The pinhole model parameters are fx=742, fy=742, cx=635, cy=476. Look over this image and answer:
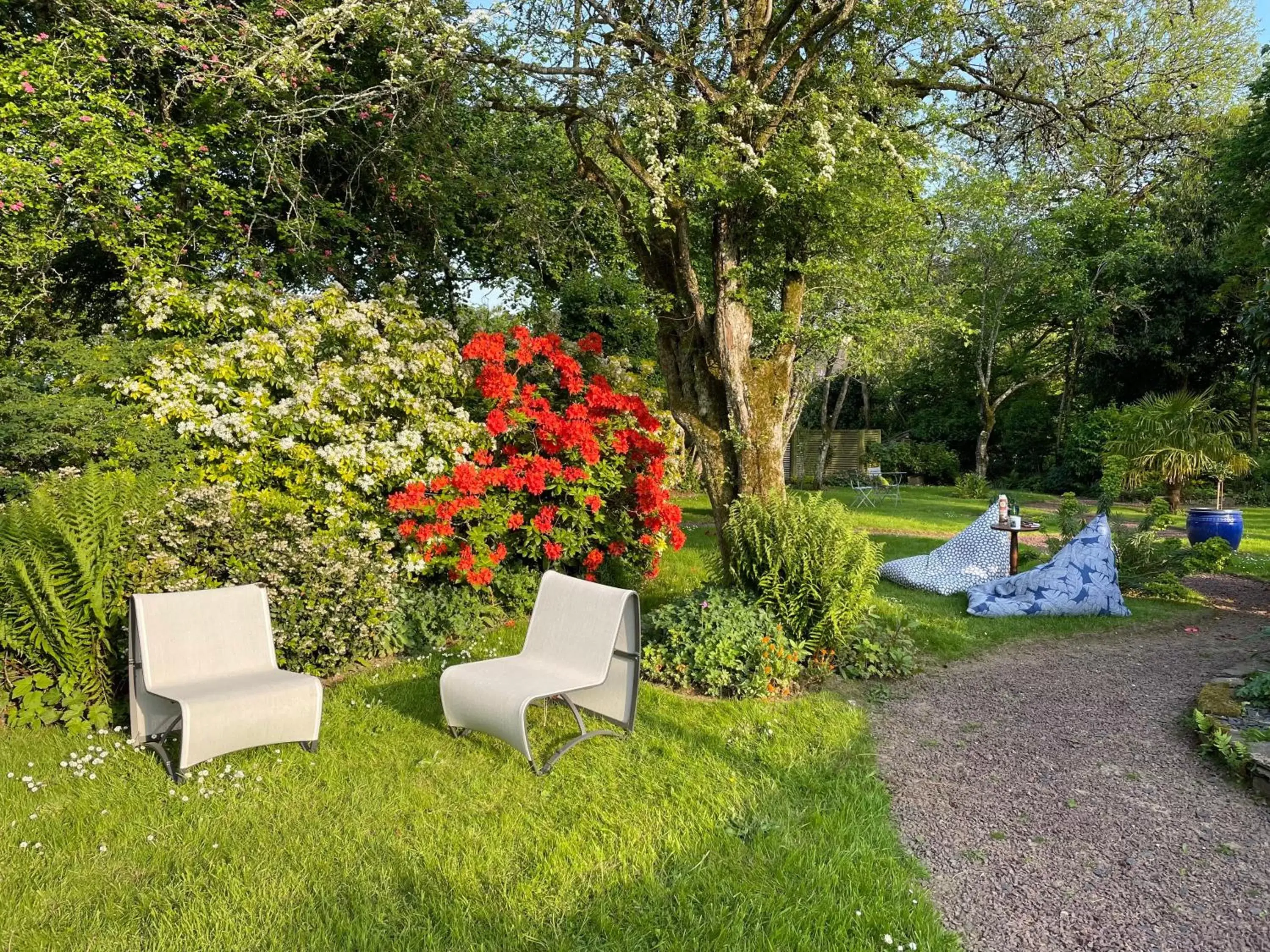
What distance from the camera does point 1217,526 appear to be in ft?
30.6

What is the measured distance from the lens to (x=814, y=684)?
498 cm

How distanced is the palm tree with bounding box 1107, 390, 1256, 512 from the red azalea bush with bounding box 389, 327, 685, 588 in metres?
9.68

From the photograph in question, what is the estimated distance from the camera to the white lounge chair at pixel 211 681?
3.46m

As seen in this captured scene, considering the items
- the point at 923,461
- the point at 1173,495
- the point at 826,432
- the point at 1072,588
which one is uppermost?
the point at 826,432

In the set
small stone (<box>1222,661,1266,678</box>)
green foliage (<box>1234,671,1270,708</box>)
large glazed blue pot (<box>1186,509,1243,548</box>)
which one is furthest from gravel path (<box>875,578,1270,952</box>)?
large glazed blue pot (<box>1186,509,1243,548</box>)

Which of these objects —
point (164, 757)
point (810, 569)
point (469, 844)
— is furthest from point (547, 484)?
point (469, 844)

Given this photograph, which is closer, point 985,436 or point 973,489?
point 973,489

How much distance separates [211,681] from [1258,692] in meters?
5.70

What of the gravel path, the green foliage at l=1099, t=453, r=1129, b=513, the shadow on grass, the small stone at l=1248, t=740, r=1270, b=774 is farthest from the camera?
the green foliage at l=1099, t=453, r=1129, b=513

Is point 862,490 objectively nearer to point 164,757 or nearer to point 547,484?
point 547,484

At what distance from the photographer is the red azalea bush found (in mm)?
5961

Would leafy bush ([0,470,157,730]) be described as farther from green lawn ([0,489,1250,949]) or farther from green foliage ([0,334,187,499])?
green foliage ([0,334,187,499])

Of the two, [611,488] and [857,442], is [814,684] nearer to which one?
[611,488]

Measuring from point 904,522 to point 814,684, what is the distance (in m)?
8.39
